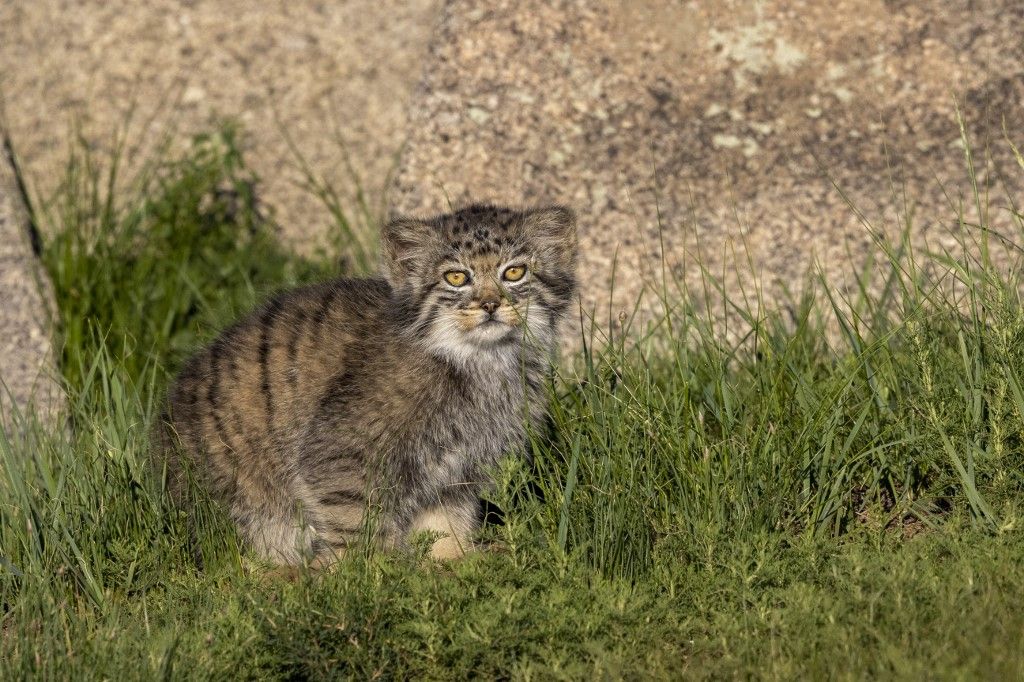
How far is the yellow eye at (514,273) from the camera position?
199 inches

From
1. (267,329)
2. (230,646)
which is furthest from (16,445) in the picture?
(230,646)

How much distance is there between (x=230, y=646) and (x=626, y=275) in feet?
10.5

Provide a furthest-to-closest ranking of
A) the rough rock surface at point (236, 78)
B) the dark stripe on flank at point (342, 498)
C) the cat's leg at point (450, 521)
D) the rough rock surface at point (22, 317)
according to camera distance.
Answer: the rough rock surface at point (236, 78) → the rough rock surface at point (22, 317) → the cat's leg at point (450, 521) → the dark stripe on flank at point (342, 498)

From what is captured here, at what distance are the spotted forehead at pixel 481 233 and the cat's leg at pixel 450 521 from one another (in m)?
0.95

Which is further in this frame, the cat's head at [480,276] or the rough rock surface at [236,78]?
the rough rock surface at [236,78]

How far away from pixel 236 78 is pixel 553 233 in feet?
12.5

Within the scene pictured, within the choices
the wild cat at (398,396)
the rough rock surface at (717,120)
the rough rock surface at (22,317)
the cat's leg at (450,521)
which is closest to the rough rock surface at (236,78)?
the rough rock surface at (22,317)

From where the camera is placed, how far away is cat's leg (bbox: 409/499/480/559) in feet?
16.9

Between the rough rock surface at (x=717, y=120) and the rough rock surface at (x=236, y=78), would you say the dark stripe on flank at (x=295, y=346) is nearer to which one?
the rough rock surface at (x=717, y=120)

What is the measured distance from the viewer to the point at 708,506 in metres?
4.46

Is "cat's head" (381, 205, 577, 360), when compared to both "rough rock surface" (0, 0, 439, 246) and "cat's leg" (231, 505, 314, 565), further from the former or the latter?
"rough rock surface" (0, 0, 439, 246)

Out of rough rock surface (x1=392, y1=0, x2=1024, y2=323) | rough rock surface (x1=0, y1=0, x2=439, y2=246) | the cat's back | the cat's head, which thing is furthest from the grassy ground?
rough rock surface (x1=0, y1=0, x2=439, y2=246)

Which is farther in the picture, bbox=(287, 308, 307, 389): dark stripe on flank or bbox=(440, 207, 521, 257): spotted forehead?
bbox=(287, 308, 307, 389): dark stripe on flank

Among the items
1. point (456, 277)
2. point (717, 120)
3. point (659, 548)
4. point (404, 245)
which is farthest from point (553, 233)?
point (717, 120)
